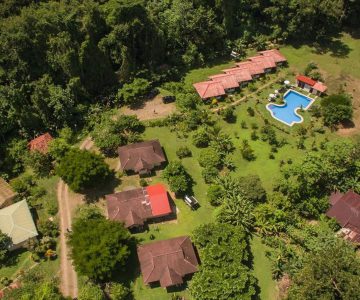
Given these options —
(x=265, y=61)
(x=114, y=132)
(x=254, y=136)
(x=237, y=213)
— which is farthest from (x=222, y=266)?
(x=265, y=61)

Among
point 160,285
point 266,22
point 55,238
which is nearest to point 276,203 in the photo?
point 160,285

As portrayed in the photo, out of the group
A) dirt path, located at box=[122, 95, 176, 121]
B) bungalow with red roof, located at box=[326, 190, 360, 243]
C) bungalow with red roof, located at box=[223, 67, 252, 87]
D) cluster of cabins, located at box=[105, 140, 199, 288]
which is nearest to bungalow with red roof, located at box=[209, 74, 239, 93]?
bungalow with red roof, located at box=[223, 67, 252, 87]

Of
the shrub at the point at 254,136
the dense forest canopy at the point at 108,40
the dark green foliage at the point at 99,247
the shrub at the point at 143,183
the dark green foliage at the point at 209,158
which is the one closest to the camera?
the dark green foliage at the point at 99,247

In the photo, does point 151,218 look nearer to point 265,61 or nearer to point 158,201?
point 158,201

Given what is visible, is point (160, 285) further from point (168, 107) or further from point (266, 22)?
point (266, 22)

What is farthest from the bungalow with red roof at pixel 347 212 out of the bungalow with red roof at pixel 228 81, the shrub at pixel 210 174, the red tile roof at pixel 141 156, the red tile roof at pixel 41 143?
the red tile roof at pixel 41 143

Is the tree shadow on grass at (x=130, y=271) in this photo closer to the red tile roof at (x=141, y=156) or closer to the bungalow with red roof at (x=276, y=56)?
the red tile roof at (x=141, y=156)
